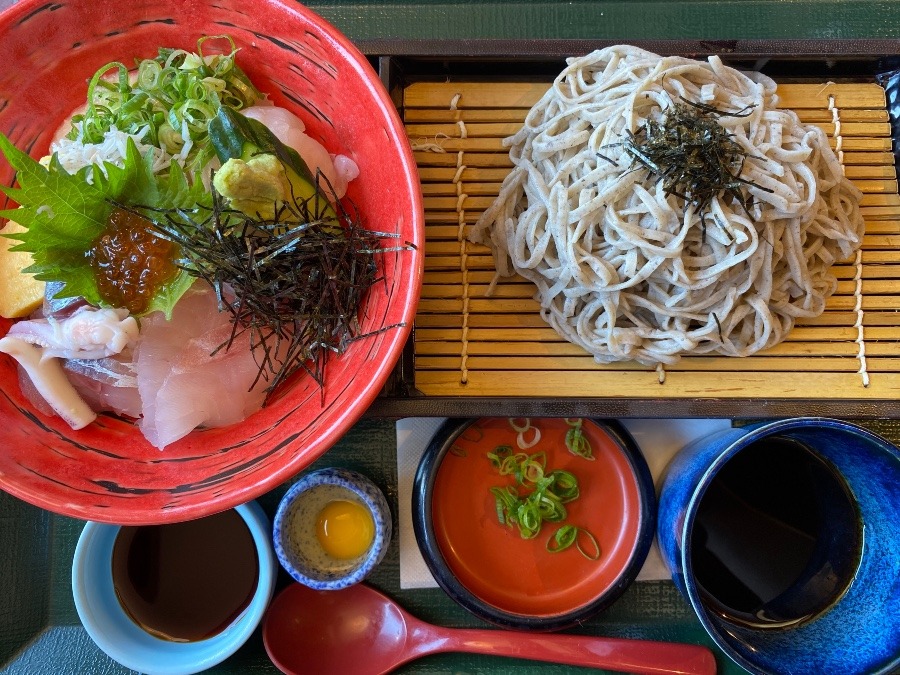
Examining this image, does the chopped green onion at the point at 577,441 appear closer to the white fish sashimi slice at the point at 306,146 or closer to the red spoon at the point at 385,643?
the red spoon at the point at 385,643

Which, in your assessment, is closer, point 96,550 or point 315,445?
point 315,445

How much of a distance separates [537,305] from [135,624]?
1.52 m

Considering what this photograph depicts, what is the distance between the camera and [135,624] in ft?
6.06

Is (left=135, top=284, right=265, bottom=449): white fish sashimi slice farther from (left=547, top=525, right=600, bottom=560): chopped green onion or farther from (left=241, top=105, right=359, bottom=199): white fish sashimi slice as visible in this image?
(left=547, top=525, right=600, bottom=560): chopped green onion

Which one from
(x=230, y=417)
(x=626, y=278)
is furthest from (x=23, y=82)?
(x=626, y=278)

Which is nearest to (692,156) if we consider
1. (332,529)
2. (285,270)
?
(285,270)

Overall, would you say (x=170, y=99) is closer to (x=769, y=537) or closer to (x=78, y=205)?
(x=78, y=205)

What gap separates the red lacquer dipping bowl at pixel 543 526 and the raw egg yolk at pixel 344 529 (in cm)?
18

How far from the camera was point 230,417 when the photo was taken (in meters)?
1.41

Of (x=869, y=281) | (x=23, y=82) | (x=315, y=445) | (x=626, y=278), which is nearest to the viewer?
(x=315, y=445)

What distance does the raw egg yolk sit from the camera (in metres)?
1.90

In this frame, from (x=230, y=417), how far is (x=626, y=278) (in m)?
1.03

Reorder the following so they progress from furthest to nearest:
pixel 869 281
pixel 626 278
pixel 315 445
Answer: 1. pixel 869 281
2. pixel 626 278
3. pixel 315 445

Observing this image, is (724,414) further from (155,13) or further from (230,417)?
(155,13)
